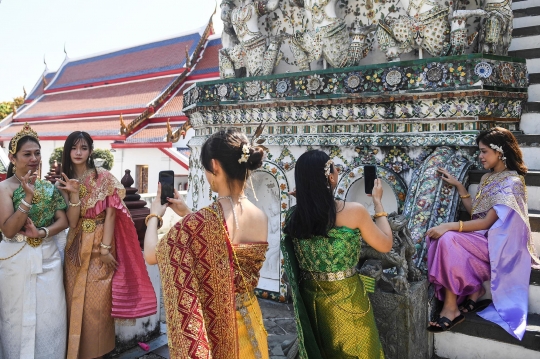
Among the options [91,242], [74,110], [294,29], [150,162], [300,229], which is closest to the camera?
[300,229]

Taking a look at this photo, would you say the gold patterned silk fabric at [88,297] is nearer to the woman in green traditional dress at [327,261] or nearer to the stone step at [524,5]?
the woman in green traditional dress at [327,261]

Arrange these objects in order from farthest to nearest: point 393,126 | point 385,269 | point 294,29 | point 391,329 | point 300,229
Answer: point 294,29
point 393,126
point 385,269
point 391,329
point 300,229

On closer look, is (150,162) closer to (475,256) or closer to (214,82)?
(214,82)

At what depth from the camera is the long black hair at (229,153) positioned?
2055mm

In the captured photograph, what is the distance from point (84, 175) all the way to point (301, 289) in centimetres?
185

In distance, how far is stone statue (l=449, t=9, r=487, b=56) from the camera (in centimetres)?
402

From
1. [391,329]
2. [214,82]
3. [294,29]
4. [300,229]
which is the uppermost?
[294,29]

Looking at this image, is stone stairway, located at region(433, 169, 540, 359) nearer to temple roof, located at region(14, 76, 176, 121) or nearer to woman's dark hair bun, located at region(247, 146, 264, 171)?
woman's dark hair bun, located at region(247, 146, 264, 171)

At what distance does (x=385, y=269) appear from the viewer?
9.68 feet

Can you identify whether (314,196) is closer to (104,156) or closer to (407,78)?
(407,78)

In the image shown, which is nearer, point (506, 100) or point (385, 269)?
point (385, 269)

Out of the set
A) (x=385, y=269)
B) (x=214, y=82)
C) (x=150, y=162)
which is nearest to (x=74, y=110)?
(x=150, y=162)

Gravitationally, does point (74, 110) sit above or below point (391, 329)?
above

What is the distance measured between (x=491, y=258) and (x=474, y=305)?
345 millimetres
